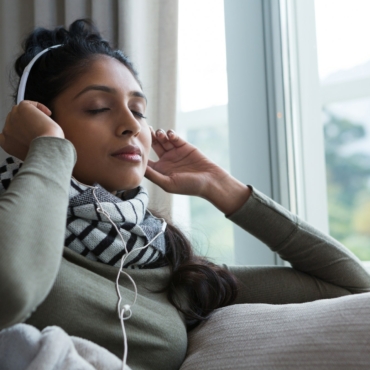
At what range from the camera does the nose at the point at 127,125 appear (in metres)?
1.11

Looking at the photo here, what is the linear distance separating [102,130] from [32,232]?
0.42 meters

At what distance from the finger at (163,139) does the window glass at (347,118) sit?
2.38ft

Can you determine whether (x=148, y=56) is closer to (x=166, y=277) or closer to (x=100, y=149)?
(x=100, y=149)

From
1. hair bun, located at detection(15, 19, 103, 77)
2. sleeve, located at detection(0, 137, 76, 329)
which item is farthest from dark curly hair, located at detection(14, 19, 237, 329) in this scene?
sleeve, located at detection(0, 137, 76, 329)

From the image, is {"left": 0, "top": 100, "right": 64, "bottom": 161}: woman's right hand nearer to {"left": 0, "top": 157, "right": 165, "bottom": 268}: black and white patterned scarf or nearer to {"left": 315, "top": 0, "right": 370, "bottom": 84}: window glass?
{"left": 0, "top": 157, "right": 165, "bottom": 268}: black and white patterned scarf

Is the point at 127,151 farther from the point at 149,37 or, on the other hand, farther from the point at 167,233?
the point at 149,37

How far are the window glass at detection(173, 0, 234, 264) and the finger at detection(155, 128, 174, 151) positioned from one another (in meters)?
0.46

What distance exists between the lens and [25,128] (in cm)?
97

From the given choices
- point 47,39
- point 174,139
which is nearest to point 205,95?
point 174,139

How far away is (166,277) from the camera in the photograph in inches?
43.4

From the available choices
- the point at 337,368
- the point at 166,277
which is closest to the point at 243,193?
the point at 166,277

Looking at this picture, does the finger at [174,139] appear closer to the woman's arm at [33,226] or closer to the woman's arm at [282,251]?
the woman's arm at [282,251]

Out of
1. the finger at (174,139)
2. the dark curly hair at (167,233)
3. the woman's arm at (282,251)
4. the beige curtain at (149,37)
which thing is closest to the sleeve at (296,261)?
the woman's arm at (282,251)

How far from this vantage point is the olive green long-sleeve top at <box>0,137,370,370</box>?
2.33ft
